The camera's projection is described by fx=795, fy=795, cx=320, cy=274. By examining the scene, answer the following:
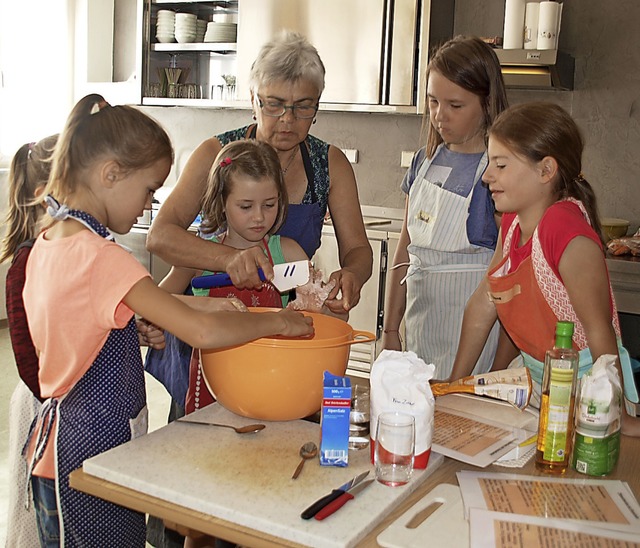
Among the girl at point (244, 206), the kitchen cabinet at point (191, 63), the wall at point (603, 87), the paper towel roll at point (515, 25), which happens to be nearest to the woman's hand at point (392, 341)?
the girl at point (244, 206)

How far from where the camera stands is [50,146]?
1.82 meters

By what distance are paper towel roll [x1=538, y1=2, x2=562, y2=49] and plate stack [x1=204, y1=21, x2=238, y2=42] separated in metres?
1.61

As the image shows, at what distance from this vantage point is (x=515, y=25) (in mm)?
3326

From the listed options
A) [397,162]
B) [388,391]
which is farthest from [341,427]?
[397,162]

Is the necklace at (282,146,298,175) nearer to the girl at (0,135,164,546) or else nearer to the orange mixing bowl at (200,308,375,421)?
→ the girl at (0,135,164,546)

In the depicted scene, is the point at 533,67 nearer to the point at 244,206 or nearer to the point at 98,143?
the point at 244,206

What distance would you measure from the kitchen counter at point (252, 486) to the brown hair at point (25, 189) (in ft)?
2.17

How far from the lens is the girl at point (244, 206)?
190 cm

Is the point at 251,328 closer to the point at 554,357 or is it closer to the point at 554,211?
the point at 554,357

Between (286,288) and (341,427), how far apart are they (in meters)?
0.57

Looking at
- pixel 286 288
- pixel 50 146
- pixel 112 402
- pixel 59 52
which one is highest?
pixel 59 52

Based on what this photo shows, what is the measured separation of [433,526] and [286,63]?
124 cm

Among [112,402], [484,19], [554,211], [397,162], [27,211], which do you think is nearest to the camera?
[112,402]

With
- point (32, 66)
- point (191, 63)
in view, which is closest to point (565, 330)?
point (191, 63)
